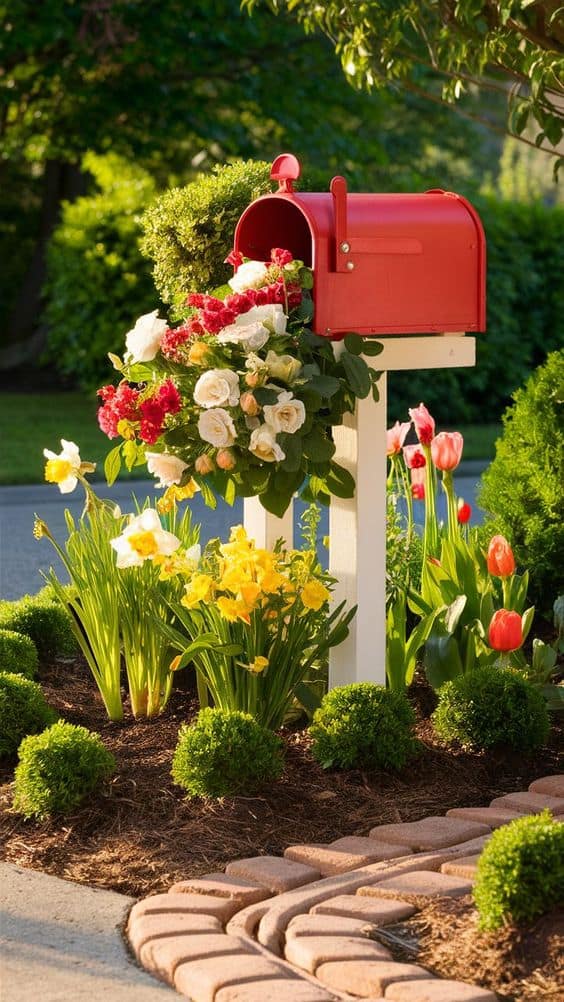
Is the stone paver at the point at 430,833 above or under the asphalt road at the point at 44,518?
above

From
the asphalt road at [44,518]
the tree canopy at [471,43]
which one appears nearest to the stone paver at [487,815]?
the tree canopy at [471,43]

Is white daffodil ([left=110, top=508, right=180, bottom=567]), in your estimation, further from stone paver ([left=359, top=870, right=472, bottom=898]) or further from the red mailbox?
stone paver ([left=359, top=870, right=472, bottom=898])

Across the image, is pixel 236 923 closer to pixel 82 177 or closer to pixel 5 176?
pixel 82 177

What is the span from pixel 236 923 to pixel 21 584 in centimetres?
482

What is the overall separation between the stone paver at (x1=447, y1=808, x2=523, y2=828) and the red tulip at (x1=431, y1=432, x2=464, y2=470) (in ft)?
4.75

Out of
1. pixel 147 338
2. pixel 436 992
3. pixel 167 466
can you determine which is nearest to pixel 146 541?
pixel 167 466

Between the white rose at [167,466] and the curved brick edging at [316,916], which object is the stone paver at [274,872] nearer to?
the curved brick edging at [316,916]

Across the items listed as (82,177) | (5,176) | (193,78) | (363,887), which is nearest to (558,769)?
(363,887)

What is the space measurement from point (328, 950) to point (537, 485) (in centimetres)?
277

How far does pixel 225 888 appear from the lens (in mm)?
3162

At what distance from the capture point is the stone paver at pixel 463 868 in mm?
3203

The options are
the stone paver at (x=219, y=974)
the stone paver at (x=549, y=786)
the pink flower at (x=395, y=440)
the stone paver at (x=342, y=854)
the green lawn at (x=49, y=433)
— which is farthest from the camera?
the green lawn at (x=49, y=433)

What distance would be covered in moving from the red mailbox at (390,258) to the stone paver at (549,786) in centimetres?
136

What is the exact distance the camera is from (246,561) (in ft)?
13.0
